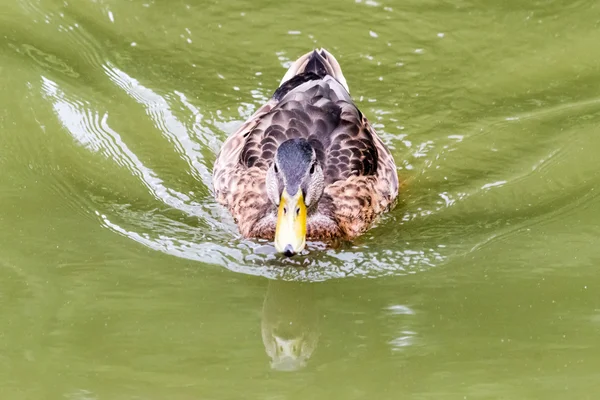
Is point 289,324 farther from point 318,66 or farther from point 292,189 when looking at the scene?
point 318,66

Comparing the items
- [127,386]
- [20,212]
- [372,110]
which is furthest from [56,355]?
[372,110]

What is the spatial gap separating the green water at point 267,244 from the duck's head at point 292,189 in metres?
0.29

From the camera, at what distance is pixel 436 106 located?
28.2ft

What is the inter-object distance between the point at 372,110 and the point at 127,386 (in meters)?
4.05

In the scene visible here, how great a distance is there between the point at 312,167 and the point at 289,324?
1142 mm

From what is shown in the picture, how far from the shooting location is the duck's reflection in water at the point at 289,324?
5.65 metres

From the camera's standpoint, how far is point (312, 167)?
6.70 m

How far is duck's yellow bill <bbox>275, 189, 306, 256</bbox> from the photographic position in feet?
20.9

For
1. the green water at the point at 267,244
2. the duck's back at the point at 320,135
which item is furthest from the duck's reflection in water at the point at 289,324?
the duck's back at the point at 320,135

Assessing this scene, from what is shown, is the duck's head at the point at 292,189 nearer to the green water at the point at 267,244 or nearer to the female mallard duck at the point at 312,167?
the female mallard duck at the point at 312,167

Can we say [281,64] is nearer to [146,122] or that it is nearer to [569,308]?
[146,122]

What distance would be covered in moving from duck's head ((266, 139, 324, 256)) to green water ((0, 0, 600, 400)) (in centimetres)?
29

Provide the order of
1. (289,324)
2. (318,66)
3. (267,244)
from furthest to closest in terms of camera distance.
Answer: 1. (318,66)
2. (267,244)
3. (289,324)

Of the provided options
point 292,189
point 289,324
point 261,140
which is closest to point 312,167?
point 292,189
